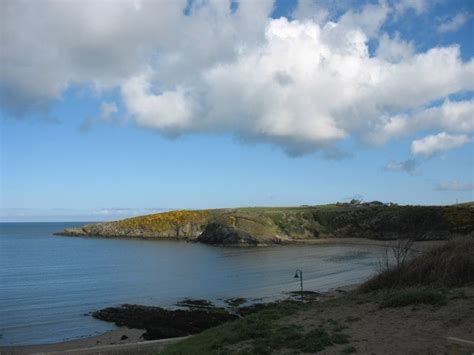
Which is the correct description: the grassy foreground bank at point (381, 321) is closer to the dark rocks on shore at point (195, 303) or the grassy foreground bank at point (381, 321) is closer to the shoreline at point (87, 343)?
the shoreline at point (87, 343)

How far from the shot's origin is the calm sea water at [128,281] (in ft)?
94.2

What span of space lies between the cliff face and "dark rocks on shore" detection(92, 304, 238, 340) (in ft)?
205

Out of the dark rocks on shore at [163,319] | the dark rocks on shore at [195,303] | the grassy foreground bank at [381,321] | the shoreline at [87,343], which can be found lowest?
the shoreline at [87,343]

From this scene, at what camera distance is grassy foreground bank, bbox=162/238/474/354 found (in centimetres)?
996

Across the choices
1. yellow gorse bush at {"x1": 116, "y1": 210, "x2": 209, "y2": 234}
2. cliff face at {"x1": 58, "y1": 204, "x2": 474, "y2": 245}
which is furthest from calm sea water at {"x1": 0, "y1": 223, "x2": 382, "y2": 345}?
yellow gorse bush at {"x1": 116, "y1": 210, "x2": 209, "y2": 234}

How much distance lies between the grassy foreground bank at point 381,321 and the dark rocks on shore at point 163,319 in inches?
409

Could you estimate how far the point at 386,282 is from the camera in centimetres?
1720

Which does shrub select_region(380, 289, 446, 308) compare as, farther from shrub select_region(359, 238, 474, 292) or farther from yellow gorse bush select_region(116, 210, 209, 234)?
yellow gorse bush select_region(116, 210, 209, 234)

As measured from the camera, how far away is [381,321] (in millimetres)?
11734

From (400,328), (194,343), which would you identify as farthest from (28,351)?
(400,328)

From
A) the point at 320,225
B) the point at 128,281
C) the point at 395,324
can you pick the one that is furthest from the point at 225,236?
the point at 395,324

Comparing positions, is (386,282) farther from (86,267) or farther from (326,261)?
(86,267)

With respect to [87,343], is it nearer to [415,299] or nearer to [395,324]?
[415,299]

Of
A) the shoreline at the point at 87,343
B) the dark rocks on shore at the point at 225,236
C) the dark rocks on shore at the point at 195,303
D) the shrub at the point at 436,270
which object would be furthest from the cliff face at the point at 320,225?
the shrub at the point at 436,270
